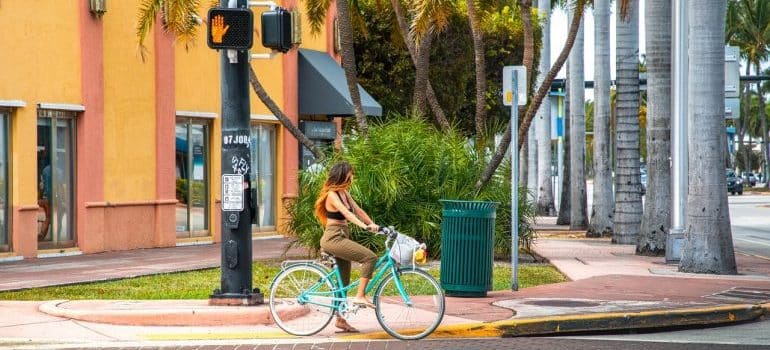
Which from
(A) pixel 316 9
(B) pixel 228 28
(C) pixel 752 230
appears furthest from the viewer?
(C) pixel 752 230

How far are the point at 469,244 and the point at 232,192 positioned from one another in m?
3.04

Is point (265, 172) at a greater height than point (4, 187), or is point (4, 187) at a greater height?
point (265, 172)

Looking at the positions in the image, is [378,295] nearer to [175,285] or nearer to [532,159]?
[175,285]

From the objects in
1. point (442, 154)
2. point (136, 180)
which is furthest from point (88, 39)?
point (442, 154)

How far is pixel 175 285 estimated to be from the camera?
17.2m

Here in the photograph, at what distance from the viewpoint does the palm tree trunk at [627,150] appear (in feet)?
84.8

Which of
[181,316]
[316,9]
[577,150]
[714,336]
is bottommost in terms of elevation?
[714,336]

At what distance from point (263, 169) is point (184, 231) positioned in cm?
364

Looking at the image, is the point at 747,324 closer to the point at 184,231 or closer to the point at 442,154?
the point at 442,154

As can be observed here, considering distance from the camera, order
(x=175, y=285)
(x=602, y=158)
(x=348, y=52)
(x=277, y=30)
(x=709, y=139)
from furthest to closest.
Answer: (x=602, y=158)
(x=348, y=52)
(x=709, y=139)
(x=175, y=285)
(x=277, y=30)

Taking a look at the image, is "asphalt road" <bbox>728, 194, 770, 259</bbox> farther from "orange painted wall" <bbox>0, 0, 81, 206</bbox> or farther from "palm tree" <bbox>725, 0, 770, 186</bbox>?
"palm tree" <bbox>725, 0, 770, 186</bbox>

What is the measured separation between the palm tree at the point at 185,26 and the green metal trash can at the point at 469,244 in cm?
730

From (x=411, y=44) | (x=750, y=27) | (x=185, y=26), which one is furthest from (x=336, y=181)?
(x=750, y=27)

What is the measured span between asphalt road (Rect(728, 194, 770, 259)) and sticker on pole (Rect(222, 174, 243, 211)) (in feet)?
47.2
